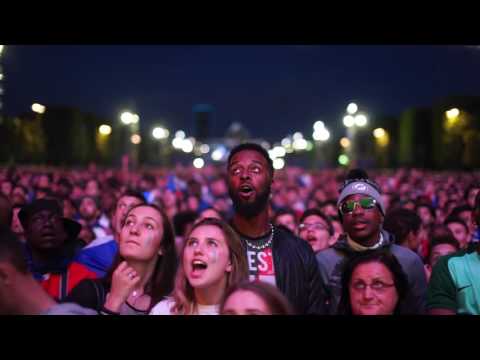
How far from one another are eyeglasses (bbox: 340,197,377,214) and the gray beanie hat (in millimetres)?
72

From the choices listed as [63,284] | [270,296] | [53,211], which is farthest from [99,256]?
[270,296]

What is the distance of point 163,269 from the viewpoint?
193 inches

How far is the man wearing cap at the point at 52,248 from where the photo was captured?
5266 millimetres

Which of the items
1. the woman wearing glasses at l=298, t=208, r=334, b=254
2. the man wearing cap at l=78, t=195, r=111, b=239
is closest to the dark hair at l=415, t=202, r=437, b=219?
the woman wearing glasses at l=298, t=208, r=334, b=254

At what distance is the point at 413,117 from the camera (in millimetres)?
39625

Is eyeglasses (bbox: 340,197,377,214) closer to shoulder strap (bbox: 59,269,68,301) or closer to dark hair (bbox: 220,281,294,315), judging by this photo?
dark hair (bbox: 220,281,294,315)

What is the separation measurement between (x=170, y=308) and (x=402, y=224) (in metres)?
3.32

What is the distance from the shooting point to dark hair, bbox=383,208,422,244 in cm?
677

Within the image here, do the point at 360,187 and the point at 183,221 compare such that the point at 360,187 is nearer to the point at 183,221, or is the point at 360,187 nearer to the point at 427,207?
the point at 183,221

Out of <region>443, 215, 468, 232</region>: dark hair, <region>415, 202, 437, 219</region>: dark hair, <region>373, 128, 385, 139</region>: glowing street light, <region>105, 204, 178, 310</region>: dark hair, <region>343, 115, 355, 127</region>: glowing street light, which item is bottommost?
<region>105, 204, 178, 310</region>: dark hair

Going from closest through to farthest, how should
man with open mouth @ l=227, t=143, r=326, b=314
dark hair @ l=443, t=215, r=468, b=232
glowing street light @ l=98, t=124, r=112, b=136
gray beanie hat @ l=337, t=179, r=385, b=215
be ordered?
man with open mouth @ l=227, t=143, r=326, b=314 → gray beanie hat @ l=337, t=179, r=385, b=215 → dark hair @ l=443, t=215, r=468, b=232 → glowing street light @ l=98, t=124, r=112, b=136
